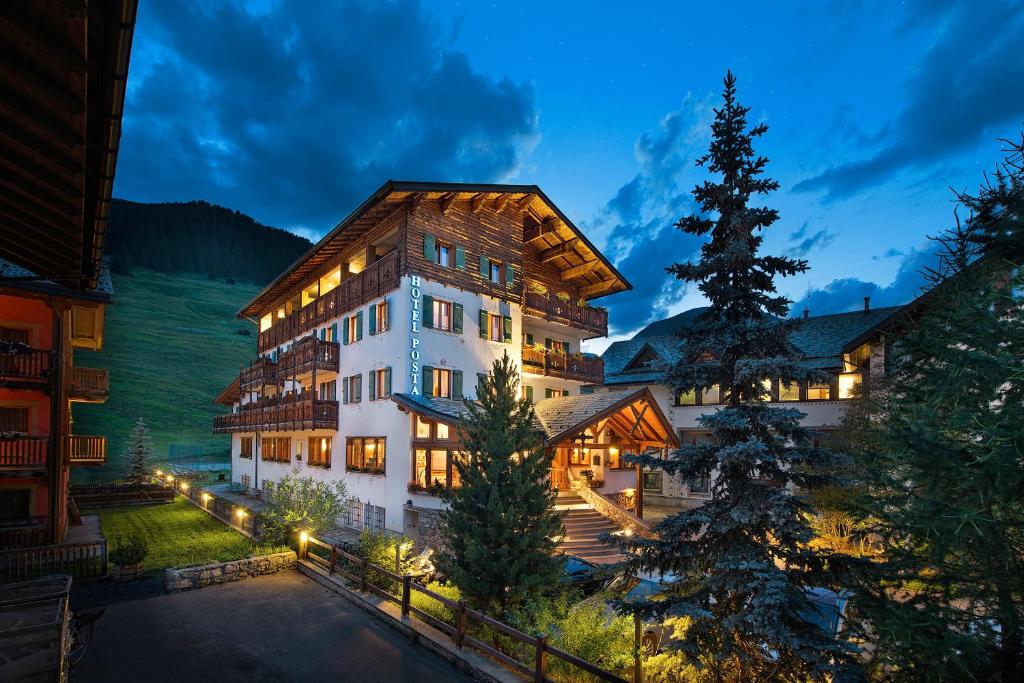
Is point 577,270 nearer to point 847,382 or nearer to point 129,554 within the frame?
point 847,382

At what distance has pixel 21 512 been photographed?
20.0m

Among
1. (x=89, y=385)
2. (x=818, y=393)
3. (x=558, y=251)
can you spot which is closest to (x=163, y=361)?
(x=89, y=385)

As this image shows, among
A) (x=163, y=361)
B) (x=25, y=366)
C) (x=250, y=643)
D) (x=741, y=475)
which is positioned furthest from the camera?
(x=163, y=361)

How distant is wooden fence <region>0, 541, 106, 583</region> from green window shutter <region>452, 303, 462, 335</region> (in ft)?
51.1

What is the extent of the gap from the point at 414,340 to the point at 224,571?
1119cm

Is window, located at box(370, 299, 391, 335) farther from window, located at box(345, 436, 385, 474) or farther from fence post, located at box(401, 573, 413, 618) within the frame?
fence post, located at box(401, 573, 413, 618)

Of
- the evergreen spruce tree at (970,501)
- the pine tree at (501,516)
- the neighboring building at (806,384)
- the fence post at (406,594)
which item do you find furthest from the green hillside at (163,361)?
the evergreen spruce tree at (970,501)

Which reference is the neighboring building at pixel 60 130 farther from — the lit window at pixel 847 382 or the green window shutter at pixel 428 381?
the lit window at pixel 847 382

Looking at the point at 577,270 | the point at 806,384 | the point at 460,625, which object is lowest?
the point at 460,625

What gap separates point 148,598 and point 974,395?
68.0 feet

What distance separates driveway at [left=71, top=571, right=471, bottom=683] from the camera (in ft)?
35.7

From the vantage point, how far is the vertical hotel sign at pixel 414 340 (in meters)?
23.5

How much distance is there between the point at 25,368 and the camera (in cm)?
1906

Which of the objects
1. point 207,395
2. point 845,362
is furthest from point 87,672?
point 207,395
